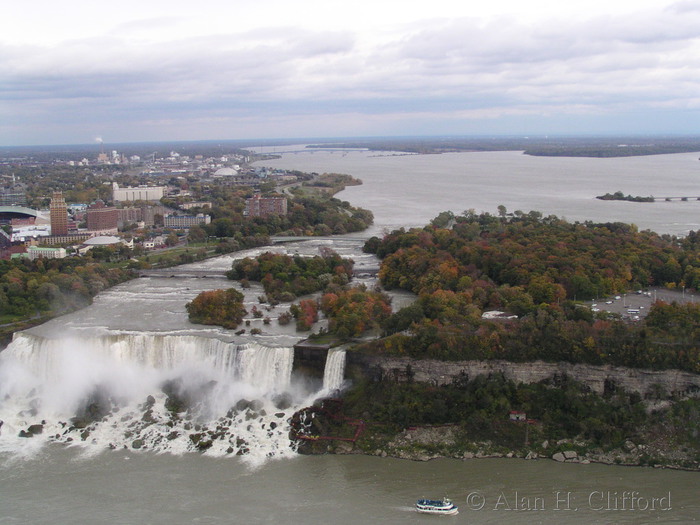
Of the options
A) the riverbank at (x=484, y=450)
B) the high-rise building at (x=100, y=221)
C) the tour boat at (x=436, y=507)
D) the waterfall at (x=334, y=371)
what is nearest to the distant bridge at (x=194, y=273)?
the waterfall at (x=334, y=371)

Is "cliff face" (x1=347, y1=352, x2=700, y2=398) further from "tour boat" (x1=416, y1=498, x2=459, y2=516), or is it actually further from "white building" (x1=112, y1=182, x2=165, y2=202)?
"white building" (x1=112, y1=182, x2=165, y2=202)

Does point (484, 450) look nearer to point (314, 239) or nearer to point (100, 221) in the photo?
point (314, 239)

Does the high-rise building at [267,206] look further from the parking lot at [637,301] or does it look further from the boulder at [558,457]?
the boulder at [558,457]

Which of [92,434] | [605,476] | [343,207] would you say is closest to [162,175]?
[343,207]

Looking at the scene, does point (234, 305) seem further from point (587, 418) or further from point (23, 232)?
point (23, 232)

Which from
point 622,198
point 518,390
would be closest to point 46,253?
point 518,390

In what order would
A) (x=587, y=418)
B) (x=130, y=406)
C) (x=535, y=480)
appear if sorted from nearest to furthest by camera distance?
(x=535, y=480) < (x=587, y=418) < (x=130, y=406)
